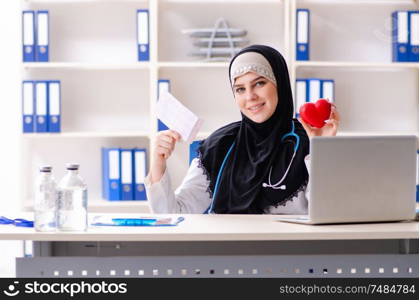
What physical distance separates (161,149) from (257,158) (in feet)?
1.42

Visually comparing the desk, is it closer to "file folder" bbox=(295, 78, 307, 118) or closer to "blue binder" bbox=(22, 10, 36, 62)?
"file folder" bbox=(295, 78, 307, 118)

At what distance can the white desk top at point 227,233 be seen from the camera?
5.86 feet

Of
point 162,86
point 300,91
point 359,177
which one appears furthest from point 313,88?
point 359,177

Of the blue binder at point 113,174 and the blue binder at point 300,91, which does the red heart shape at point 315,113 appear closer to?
the blue binder at point 300,91

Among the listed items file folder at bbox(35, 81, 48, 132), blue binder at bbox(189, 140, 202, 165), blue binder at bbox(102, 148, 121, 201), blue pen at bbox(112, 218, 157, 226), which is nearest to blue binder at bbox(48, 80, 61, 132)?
file folder at bbox(35, 81, 48, 132)

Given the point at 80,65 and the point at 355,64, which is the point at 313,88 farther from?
the point at 80,65

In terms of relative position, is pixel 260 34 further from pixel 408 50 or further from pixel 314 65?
pixel 408 50

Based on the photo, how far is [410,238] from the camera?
1.90 m

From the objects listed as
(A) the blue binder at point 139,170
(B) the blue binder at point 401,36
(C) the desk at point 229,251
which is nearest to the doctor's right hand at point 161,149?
(C) the desk at point 229,251

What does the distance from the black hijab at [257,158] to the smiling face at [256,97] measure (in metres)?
0.02

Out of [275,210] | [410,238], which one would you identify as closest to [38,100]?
[275,210]

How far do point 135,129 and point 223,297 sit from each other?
7.85 ft

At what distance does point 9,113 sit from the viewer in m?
4.09

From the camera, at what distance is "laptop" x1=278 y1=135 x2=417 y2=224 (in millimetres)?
1845
